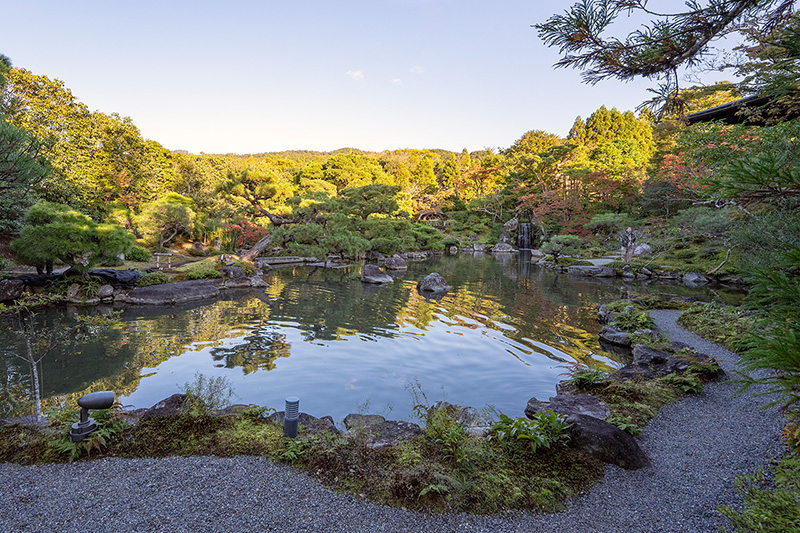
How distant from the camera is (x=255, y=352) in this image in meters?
7.80

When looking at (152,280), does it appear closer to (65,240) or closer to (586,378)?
(65,240)

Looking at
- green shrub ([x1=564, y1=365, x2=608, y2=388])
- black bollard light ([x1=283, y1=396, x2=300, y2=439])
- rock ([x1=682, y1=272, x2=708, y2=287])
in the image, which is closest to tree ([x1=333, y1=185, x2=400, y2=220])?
rock ([x1=682, y1=272, x2=708, y2=287])

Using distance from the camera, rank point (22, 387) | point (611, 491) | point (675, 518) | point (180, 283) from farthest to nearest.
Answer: point (180, 283)
point (22, 387)
point (611, 491)
point (675, 518)

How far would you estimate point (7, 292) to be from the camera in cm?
1030

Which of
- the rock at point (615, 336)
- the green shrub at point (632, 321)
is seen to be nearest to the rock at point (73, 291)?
the rock at point (615, 336)

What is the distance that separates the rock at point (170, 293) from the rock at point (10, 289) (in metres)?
2.35

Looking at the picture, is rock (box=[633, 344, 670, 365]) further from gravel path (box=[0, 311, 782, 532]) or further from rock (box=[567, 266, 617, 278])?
rock (box=[567, 266, 617, 278])

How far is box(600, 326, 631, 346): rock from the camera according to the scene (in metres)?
8.43

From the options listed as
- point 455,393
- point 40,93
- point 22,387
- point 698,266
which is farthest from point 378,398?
point 40,93

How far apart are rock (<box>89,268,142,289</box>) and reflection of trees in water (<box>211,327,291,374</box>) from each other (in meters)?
6.62

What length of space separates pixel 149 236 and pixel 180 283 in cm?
926

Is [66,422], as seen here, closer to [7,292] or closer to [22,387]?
[22,387]

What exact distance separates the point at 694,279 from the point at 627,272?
9.31ft

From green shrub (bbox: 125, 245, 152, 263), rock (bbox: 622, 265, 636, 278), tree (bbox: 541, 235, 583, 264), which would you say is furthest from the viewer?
tree (bbox: 541, 235, 583, 264)
